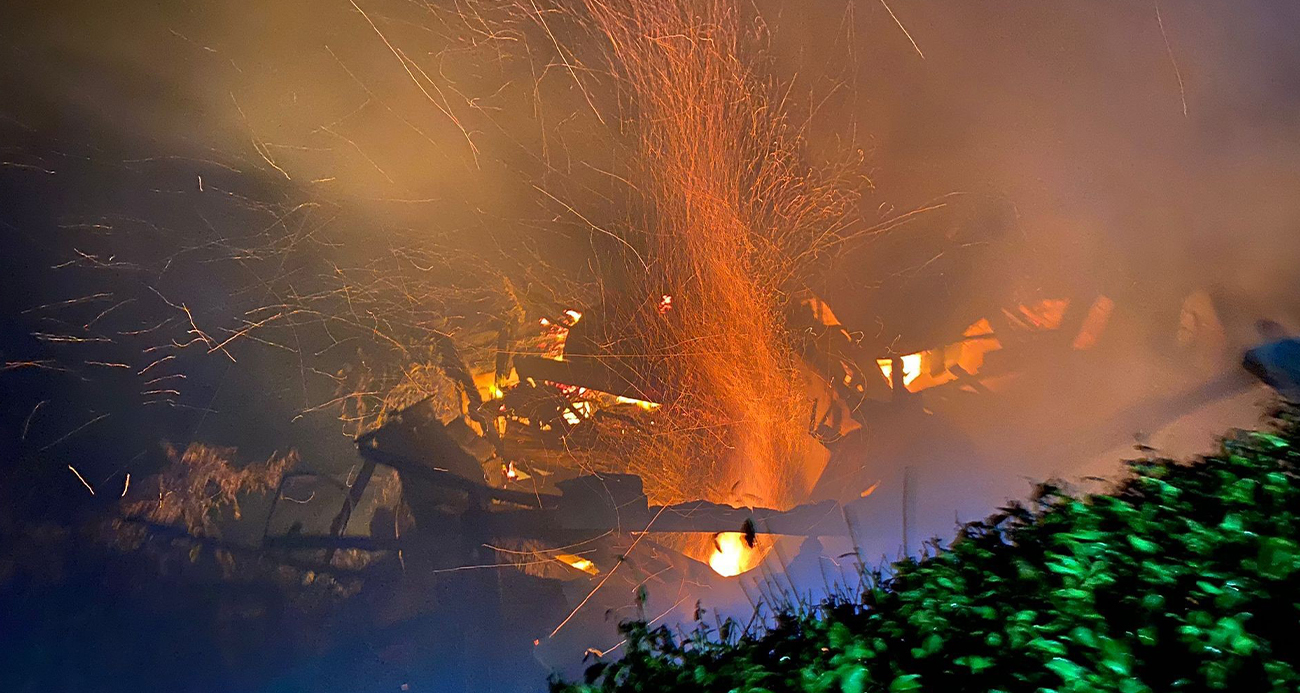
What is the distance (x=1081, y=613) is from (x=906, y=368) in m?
1.09

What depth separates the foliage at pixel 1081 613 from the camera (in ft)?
3.57

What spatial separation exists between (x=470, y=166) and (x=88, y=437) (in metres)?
1.34

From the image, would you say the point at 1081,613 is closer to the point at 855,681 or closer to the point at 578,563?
the point at 855,681

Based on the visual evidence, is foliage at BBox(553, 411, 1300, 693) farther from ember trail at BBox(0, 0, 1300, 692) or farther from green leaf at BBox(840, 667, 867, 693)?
ember trail at BBox(0, 0, 1300, 692)

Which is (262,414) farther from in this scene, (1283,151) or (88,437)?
(1283,151)

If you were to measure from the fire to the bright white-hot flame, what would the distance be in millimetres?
743

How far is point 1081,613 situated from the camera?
1.21 meters

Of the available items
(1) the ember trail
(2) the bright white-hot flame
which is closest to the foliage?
(1) the ember trail

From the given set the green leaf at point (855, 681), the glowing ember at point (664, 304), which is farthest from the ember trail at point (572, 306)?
the green leaf at point (855, 681)

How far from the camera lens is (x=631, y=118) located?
6.95ft

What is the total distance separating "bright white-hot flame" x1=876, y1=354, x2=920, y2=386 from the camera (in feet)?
7.23

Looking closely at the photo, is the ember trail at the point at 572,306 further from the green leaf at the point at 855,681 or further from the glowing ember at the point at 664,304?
the green leaf at the point at 855,681

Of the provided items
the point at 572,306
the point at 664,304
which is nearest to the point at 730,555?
the point at 664,304

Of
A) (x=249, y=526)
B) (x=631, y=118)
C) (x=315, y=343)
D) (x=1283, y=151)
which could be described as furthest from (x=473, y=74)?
(x=1283, y=151)
